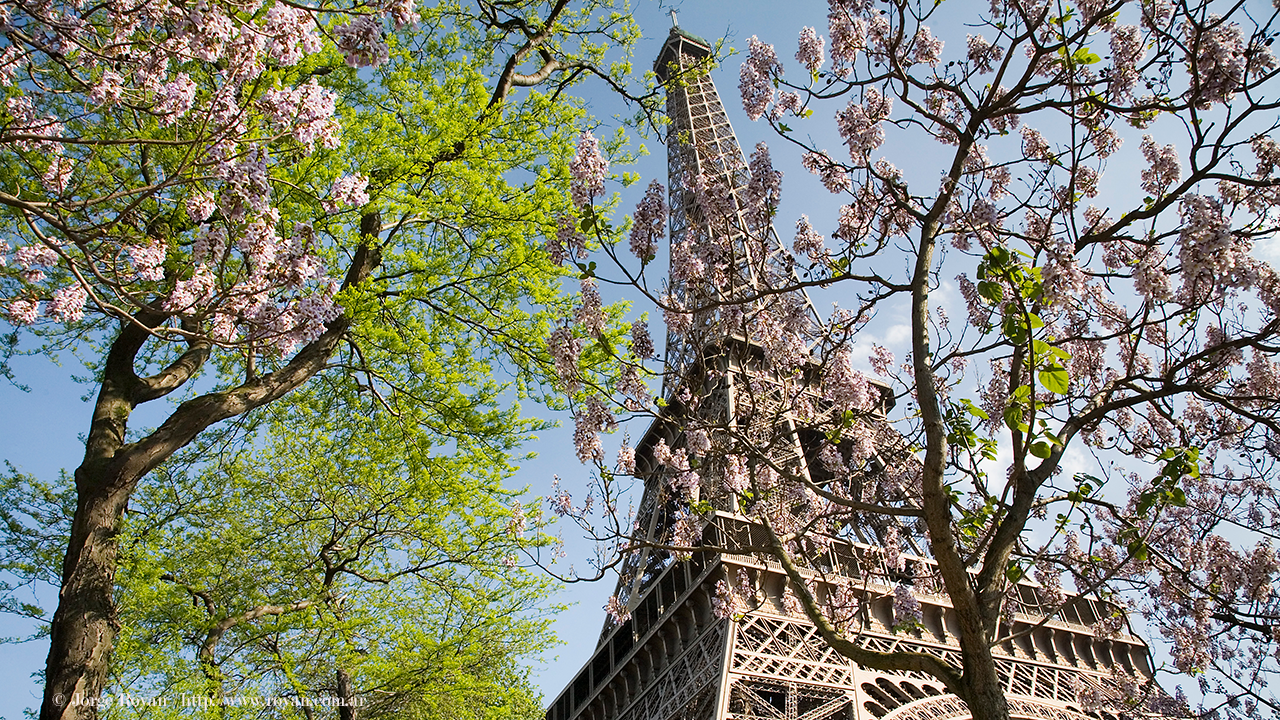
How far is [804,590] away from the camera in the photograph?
4.44 meters

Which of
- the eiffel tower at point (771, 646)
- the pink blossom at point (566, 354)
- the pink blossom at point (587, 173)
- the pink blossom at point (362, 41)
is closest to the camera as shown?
the pink blossom at point (362, 41)

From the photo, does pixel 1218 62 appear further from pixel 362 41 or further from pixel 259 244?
pixel 259 244

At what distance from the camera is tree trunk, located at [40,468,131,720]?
4.47 metres

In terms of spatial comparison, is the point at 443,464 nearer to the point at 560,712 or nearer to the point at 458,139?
the point at 458,139

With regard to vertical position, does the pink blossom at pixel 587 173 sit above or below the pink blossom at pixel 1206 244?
above

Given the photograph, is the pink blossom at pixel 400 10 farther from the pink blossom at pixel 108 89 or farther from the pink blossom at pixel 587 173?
the pink blossom at pixel 108 89

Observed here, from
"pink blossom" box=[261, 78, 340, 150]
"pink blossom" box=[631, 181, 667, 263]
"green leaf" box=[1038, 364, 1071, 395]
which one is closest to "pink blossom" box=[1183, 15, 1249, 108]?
"green leaf" box=[1038, 364, 1071, 395]

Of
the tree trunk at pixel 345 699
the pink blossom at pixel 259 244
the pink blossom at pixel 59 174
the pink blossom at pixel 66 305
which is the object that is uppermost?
the pink blossom at pixel 59 174

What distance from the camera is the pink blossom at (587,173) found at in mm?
4375

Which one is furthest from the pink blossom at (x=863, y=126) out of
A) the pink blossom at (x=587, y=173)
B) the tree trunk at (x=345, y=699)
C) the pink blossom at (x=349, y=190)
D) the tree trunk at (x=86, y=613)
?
the tree trunk at (x=345, y=699)

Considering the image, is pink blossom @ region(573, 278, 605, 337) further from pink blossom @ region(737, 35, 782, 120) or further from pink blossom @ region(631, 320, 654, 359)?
pink blossom @ region(737, 35, 782, 120)

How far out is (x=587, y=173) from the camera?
4.37 meters

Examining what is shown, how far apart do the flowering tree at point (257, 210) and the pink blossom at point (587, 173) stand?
3.79 ft

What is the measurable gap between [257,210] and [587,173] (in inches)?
67.8
